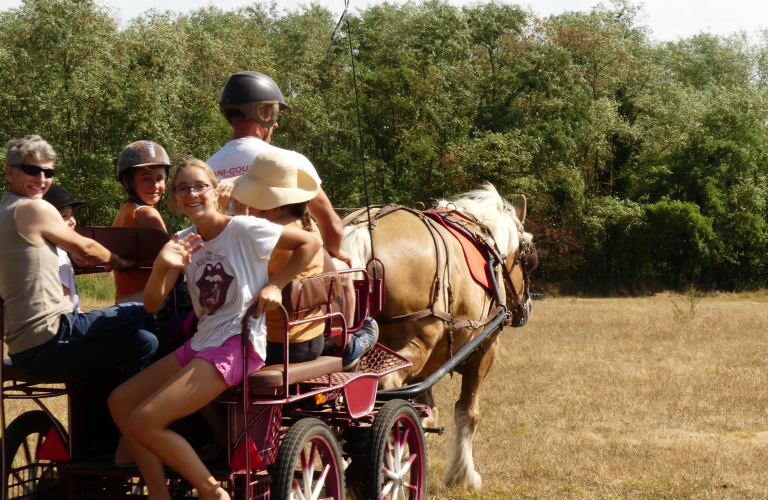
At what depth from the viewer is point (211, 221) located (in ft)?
9.72

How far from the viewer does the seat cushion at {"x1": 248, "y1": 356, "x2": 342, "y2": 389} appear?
9.57 feet

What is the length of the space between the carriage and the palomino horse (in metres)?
0.60

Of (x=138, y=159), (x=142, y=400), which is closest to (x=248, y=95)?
(x=138, y=159)

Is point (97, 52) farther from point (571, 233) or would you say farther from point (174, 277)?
point (174, 277)

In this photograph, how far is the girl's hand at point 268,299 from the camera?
2898 mm

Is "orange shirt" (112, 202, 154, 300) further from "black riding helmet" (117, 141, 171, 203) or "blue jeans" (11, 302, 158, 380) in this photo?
"blue jeans" (11, 302, 158, 380)

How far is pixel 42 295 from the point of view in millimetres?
2977

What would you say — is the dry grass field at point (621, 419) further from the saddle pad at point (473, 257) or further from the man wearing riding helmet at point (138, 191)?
the man wearing riding helmet at point (138, 191)

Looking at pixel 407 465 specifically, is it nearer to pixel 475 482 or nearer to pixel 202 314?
pixel 202 314

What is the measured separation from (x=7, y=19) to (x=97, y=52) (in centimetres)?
472

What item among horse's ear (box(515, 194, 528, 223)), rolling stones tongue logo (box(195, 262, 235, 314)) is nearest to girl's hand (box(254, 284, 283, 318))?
rolling stones tongue logo (box(195, 262, 235, 314))

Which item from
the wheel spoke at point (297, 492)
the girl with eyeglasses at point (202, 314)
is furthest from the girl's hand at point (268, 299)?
the wheel spoke at point (297, 492)

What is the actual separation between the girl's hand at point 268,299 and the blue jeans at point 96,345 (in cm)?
56

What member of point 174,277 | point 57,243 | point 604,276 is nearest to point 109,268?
point 57,243
